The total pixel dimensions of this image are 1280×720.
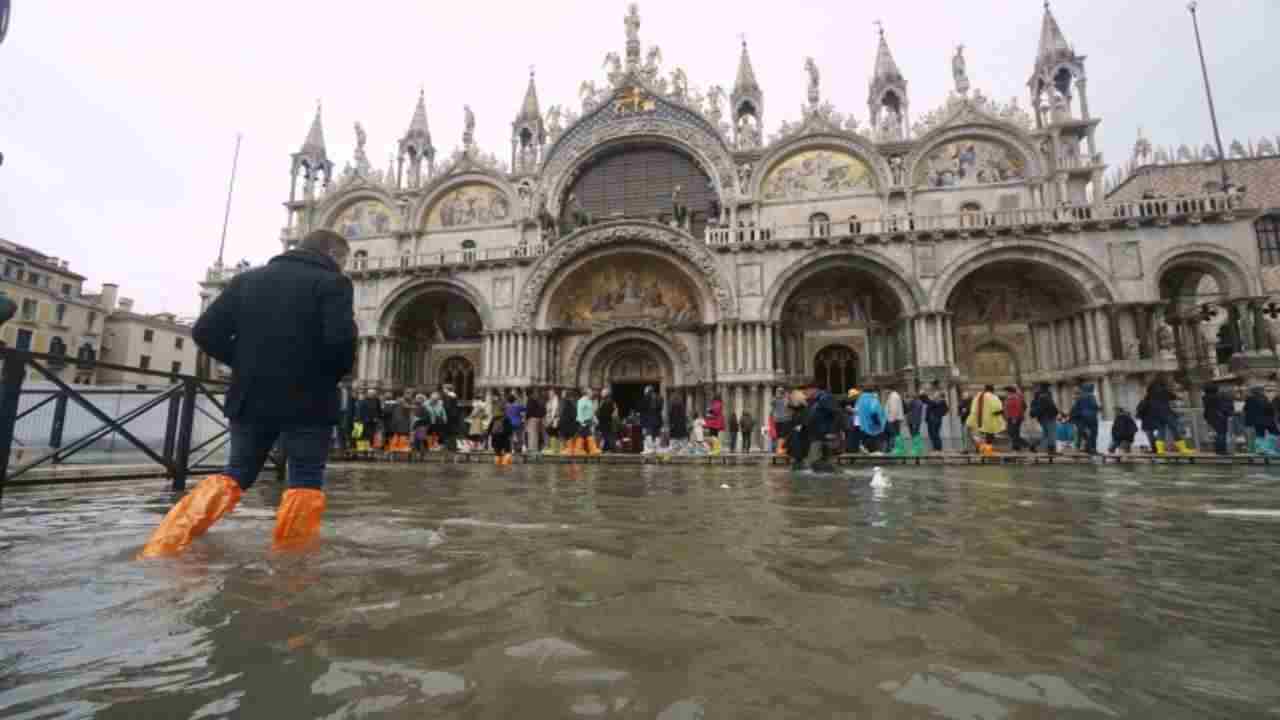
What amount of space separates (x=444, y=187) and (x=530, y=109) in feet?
16.9

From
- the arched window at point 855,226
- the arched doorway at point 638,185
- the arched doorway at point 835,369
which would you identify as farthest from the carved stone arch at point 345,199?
the arched doorway at point 835,369

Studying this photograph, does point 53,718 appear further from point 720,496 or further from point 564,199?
point 564,199

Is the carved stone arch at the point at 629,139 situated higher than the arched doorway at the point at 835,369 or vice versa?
the carved stone arch at the point at 629,139

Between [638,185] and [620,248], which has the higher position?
[638,185]

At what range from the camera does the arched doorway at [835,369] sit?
22.2 m

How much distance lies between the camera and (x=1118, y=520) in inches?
162

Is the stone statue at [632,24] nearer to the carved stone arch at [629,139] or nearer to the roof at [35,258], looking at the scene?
the carved stone arch at [629,139]

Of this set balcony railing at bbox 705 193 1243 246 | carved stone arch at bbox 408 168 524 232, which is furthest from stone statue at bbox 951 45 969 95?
carved stone arch at bbox 408 168 524 232

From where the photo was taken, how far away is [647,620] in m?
1.88

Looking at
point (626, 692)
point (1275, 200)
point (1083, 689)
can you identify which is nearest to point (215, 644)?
point (626, 692)

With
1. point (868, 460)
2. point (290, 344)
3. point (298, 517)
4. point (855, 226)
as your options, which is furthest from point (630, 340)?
point (298, 517)

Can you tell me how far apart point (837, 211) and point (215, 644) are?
77.5ft

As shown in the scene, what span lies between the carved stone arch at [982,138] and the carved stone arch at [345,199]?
21645 mm

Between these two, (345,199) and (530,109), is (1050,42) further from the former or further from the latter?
(345,199)
